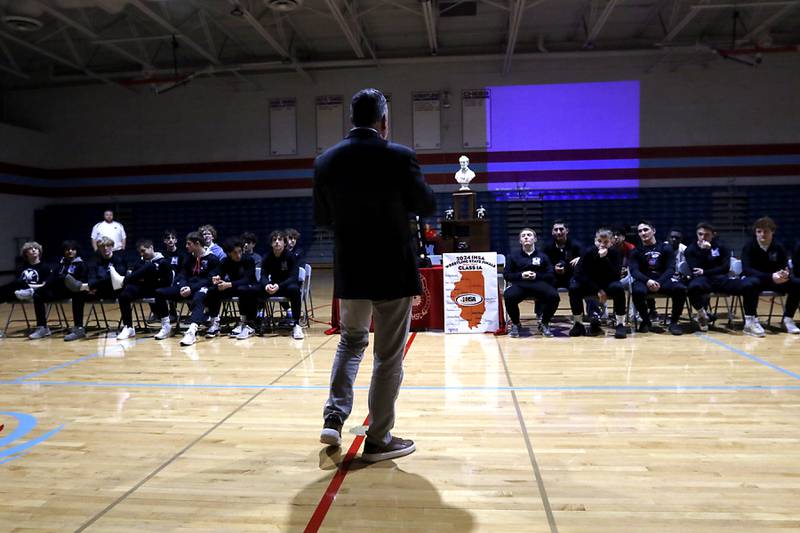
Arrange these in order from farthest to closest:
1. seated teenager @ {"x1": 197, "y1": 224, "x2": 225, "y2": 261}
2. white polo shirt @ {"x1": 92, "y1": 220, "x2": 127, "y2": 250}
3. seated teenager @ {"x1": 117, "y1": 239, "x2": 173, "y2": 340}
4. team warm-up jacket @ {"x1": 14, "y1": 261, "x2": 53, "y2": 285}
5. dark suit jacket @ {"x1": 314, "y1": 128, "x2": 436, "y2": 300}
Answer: white polo shirt @ {"x1": 92, "y1": 220, "x2": 127, "y2": 250}
seated teenager @ {"x1": 197, "y1": 224, "x2": 225, "y2": 261}
team warm-up jacket @ {"x1": 14, "y1": 261, "x2": 53, "y2": 285}
seated teenager @ {"x1": 117, "y1": 239, "x2": 173, "y2": 340}
dark suit jacket @ {"x1": 314, "y1": 128, "x2": 436, "y2": 300}

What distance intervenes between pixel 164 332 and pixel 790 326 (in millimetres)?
7145

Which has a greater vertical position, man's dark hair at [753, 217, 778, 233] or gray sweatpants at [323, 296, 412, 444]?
man's dark hair at [753, 217, 778, 233]

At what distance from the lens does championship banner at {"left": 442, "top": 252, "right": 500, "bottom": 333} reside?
6.05 metres

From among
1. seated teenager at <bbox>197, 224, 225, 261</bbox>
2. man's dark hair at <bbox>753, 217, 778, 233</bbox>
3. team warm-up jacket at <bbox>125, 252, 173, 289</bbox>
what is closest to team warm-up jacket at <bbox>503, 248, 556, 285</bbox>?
man's dark hair at <bbox>753, 217, 778, 233</bbox>

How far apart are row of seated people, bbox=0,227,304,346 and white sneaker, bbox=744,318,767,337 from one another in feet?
16.6

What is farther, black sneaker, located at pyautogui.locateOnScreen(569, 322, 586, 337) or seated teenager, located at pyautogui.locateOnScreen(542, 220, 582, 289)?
seated teenager, located at pyautogui.locateOnScreen(542, 220, 582, 289)

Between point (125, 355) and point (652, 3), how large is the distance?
33.0 ft

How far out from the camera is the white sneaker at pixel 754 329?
18.7 feet

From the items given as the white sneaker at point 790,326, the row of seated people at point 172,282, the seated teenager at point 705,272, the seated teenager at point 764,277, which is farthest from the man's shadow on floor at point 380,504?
the white sneaker at point 790,326

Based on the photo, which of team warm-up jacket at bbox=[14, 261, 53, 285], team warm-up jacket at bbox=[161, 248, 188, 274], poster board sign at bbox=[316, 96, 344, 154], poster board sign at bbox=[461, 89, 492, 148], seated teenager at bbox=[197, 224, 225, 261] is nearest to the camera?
team warm-up jacket at bbox=[14, 261, 53, 285]

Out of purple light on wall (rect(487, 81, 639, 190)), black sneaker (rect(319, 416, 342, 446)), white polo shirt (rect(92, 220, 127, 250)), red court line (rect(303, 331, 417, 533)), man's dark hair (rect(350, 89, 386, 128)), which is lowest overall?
red court line (rect(303, 331, 417, 533))

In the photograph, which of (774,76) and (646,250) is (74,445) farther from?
(774,76)

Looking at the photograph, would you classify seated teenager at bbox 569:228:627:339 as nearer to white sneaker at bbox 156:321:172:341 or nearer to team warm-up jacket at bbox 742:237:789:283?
team warm-up jacket at bbox 742:237:789:283

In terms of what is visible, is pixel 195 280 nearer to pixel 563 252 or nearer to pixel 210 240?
pixel 210 240
